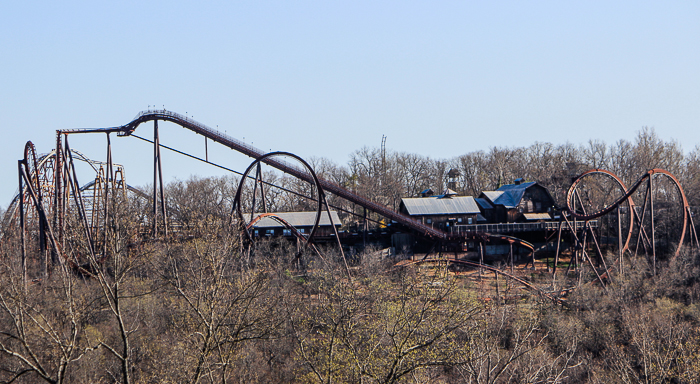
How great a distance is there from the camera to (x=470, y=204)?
43031mm

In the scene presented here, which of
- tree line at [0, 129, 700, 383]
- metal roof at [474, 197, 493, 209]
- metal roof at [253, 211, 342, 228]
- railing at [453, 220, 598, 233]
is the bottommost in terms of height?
tree line at [0, 129, 700, 383]

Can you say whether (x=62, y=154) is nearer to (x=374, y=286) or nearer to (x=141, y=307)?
(x=141, y=307)

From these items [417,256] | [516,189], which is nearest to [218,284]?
[417,256]

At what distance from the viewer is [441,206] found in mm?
42531

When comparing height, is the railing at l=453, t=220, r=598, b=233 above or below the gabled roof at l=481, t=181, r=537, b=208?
below

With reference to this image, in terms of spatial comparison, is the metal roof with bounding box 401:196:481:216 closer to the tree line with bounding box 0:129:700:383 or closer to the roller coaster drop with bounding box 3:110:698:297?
the roller coaster drop with bounding box 3:110:698:297

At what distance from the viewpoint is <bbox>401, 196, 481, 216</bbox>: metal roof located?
41906 millimetres

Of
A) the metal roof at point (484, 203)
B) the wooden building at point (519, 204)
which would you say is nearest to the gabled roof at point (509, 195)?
the wooden building at point (519, 204)

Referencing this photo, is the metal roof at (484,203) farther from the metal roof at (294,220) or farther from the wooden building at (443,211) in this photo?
the metal roof at (294,220)

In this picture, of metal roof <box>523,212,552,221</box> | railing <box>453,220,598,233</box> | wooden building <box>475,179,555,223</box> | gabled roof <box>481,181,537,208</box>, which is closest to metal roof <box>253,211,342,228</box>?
railing <box>453,220,598,233</box>

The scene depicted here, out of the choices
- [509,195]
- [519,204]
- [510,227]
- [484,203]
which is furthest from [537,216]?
[484,203]

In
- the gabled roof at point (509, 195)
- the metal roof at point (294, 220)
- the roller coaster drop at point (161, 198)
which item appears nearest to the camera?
the roller coaster drop at point (161, 198)

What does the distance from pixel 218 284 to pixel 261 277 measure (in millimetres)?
4468

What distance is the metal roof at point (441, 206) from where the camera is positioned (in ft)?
137
